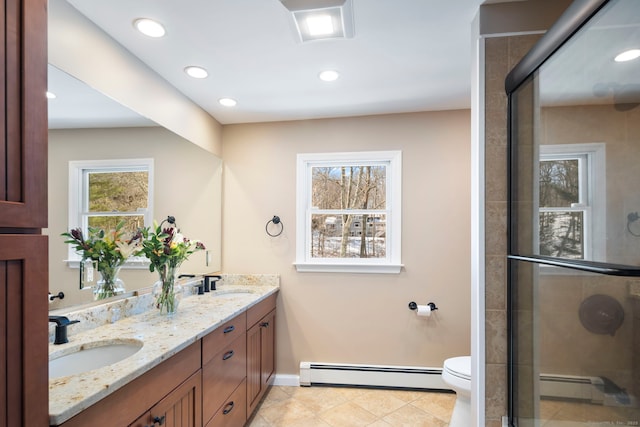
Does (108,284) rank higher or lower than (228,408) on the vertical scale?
higher

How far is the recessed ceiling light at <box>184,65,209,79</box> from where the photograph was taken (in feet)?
7.04

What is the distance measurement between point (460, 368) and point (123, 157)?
8.16 ft

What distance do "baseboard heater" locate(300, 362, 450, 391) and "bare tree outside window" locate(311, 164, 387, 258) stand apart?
3.17 ft

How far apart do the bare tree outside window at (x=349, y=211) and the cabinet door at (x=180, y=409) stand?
5.61 ft

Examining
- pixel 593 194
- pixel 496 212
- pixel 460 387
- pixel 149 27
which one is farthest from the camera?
pixel 460 387

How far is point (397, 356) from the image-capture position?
2924mm

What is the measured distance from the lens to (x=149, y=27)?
1.70 m

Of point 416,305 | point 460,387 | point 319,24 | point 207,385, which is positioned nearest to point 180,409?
point 207,385

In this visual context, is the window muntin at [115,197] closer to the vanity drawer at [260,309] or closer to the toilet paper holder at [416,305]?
the vanity drawer at [260,309]

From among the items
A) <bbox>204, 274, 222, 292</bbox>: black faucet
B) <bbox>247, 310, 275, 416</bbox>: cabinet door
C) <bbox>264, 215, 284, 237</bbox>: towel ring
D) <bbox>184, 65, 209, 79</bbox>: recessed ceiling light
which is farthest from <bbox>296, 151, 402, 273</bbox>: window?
<bbox>184, 65, 209, 79</bbox>: recessed ceiling light

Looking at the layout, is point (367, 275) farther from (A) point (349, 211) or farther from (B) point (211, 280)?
(B) point (211, 280)

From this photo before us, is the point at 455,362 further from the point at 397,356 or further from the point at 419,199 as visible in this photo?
the point at 419,199

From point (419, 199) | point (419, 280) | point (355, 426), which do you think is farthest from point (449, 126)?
point (355, 426)

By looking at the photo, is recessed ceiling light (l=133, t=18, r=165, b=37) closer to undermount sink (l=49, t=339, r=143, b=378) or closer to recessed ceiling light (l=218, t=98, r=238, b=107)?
recessed ceiling light (l=218, t=98, r=238, b=107)
